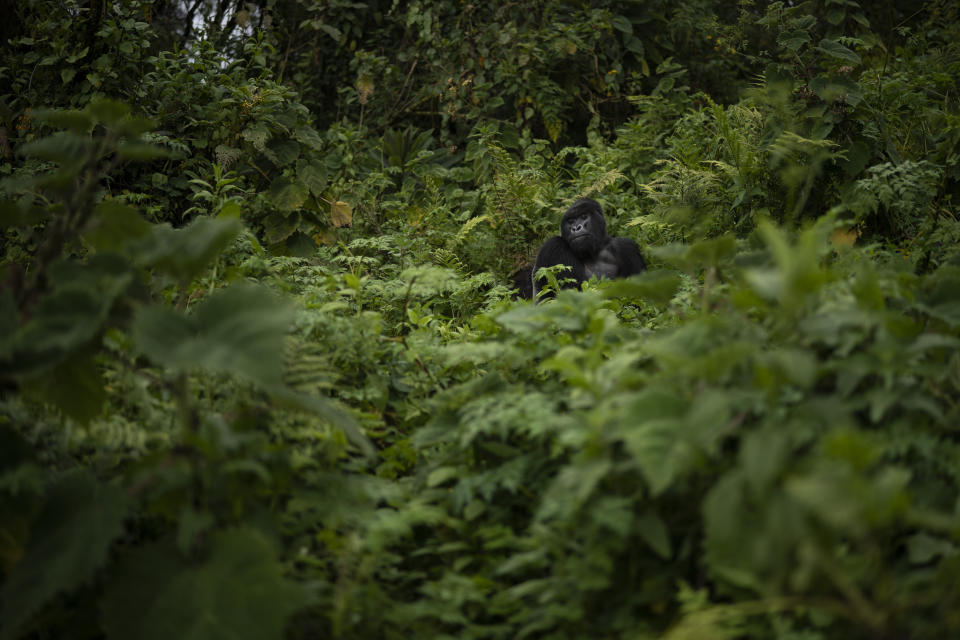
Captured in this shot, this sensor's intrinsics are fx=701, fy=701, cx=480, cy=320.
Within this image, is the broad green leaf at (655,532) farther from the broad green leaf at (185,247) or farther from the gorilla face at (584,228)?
the gorilla face at (584,228)

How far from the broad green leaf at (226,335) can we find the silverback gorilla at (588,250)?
2.50 metres

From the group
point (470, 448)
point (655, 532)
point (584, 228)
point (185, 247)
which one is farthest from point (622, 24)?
point (655, 532)

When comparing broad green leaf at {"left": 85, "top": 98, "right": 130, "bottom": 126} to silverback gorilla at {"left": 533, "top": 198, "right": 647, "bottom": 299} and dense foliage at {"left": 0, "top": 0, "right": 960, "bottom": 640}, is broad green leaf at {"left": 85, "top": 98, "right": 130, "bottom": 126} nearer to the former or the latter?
dense foliage at {"left": 0, "top": 0, "right": 960, "bottom": 640}

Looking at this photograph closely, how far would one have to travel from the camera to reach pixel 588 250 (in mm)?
3809

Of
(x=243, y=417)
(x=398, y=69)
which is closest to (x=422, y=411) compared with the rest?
(x=243, y=417)

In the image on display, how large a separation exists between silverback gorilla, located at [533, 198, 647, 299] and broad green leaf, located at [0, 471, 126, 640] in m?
2.70

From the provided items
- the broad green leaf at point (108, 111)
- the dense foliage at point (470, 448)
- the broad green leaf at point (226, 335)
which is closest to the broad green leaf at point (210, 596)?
the dense foliage at point (470, 448)

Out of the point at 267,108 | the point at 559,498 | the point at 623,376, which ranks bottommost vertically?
the point at 559,498

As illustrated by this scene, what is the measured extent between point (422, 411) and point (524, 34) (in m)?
5.03

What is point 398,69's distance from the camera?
22.6 ft

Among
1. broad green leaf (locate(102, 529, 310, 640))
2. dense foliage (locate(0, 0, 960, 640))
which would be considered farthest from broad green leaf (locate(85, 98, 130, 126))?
broad green leaf (locate(102, 529, 310, 640))

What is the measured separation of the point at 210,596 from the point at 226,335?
472 mm

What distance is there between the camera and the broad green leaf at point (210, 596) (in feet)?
4.01

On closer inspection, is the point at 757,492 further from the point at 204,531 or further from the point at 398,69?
the point at 398,69
